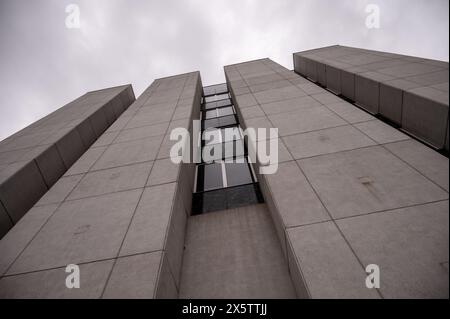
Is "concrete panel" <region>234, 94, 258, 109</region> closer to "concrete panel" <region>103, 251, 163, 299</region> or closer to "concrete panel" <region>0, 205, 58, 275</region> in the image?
"concrete panel" <region>103, 251, 163, 299</region>

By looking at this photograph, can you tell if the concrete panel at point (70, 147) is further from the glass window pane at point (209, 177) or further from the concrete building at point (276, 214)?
the glass window pane at point (209, 177)

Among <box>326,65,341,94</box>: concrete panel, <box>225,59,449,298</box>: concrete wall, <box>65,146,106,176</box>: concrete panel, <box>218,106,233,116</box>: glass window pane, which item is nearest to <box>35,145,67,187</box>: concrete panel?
<box>65,146,106,176</box>: concrete panel

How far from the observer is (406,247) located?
4.55 meters

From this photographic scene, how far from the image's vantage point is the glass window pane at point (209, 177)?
974 cm

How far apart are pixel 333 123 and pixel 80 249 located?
28.2ft

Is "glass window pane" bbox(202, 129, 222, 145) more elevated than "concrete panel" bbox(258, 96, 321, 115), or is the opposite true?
"concrete panel" bbox(258, 96, 321, 115)

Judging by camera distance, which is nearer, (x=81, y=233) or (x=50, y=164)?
(x=81, y=233)

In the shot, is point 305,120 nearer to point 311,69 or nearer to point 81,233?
point 81,233

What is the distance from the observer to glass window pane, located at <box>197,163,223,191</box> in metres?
9.74

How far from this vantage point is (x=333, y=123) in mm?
8953

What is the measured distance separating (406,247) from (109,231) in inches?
249

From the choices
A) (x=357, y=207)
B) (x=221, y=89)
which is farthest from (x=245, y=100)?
(x=221, y=89)

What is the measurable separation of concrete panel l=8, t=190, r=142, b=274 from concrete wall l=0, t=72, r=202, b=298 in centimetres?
2
